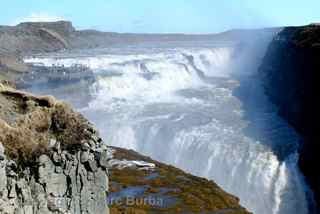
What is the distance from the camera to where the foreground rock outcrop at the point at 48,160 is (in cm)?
1014

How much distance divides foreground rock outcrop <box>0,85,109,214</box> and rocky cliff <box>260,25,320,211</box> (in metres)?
15.4

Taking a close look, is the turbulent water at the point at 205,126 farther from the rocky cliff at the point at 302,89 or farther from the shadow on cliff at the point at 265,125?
the rocky cliff at the point at 302,89

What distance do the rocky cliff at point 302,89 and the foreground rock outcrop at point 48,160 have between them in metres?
15.4

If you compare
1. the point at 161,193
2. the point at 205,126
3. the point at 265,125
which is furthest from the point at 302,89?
the point at 161,193

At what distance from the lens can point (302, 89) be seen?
33469 millimetres

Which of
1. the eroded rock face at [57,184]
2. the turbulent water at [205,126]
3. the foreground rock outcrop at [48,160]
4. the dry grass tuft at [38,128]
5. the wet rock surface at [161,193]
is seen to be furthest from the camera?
the turbulent water at [205,126]

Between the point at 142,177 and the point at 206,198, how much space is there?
3.08 meters

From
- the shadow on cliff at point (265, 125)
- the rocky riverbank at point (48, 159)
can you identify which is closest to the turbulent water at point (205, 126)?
the shadow on cliff at point (265, 125)

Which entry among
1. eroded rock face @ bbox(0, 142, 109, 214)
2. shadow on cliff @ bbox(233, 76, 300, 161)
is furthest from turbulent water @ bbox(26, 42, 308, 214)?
eroded rock face @ bbox(0, 142, 109, 214)

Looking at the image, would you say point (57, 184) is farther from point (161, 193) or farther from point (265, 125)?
point (265, 125)

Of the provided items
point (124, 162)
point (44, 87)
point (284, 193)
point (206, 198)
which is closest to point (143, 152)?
point (124, 162)

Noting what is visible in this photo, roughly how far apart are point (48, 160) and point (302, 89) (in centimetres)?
2514

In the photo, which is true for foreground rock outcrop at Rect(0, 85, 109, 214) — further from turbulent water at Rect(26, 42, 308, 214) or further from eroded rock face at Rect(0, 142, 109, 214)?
turbulent water at Rect(26, 42, 308, 214)

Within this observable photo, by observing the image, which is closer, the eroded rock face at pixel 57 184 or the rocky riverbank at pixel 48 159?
the eroded rock face at pixel 57 184
